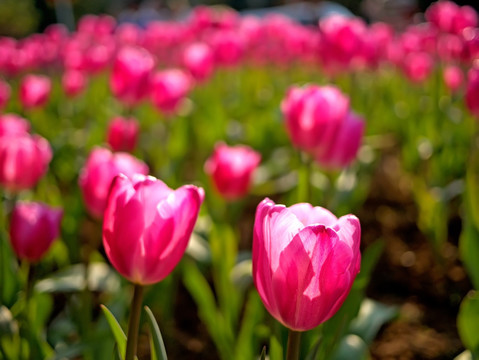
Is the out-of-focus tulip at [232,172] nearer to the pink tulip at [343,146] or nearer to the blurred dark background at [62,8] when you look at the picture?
the pink tulip at [343,146]

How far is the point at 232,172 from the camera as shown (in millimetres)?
1536

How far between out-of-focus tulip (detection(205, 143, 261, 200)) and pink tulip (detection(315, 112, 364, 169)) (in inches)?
7.5

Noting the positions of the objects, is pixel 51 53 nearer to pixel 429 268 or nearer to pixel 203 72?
pixel 203 72

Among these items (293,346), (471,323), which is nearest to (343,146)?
(471,323)

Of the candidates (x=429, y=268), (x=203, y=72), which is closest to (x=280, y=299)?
(x=429, y=268)

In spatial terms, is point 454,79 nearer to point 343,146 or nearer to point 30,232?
point 343,146

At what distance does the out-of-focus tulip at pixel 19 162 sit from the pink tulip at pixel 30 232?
0.30m

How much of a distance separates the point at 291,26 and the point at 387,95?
1341 mm

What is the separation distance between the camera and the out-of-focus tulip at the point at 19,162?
4.53 ft

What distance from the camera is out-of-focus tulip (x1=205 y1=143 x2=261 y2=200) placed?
5.03 feet

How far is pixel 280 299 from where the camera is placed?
2.19ft

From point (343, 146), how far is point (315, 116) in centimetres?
11

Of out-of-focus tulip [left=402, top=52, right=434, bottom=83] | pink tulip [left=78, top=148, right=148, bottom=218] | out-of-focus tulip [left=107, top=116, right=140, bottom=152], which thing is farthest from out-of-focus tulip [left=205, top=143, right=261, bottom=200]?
out-of-focus tulip [left=402, top=52, right=434, bottom=83]

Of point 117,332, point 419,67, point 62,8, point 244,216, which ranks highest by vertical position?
point 117,332
